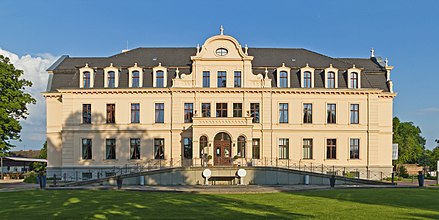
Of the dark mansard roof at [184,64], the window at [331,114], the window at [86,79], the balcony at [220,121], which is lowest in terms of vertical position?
the balcony at [220,121]

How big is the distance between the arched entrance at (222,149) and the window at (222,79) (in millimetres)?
4723

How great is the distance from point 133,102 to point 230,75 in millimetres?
9502

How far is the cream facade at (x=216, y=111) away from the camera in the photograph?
4547cm

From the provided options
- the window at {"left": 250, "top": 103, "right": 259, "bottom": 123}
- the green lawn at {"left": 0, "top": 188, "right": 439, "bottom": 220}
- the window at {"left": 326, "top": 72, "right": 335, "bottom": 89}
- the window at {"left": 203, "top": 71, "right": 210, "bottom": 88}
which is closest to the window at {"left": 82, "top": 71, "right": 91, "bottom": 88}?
the window at {"left": 203, "top": 71, "right": 210, "bottom": 88}

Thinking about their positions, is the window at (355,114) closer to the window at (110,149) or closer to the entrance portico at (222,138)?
the entrance portico at (222,138)

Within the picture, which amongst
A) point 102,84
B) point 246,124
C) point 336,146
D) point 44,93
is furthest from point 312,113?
point 44,93

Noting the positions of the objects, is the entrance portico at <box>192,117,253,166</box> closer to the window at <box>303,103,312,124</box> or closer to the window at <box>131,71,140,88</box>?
the window at <box>303,103,312,124</box>

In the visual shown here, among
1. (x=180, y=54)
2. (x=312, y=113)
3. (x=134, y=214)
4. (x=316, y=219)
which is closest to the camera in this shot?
(x=316, y=219)

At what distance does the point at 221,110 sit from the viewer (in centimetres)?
4578

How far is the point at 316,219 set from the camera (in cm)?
1588

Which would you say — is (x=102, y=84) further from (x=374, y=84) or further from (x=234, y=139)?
(x=374, y=84)

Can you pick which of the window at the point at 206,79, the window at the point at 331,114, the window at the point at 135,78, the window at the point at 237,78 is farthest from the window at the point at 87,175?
the window at the point at 331,114

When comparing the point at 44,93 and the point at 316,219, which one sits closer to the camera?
the point at 316,219

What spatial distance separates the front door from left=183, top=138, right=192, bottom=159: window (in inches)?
109
